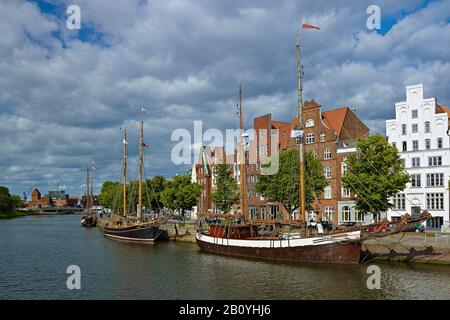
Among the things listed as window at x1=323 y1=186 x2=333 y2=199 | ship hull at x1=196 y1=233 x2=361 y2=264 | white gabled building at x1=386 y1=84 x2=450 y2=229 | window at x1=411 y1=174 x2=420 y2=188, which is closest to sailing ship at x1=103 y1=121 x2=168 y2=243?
ship hull at x1=196 y1=233 x2=361 y2=264

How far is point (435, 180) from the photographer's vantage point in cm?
6284

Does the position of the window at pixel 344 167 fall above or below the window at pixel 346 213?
above

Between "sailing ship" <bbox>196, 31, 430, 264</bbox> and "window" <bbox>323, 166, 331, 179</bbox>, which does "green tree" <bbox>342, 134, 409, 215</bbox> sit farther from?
"window" <bbox>323, 166, 331, 179</bbox>

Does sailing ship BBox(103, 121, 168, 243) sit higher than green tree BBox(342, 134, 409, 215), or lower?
lower

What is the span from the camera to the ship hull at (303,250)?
39.5 m

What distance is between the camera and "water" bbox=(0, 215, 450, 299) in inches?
1196

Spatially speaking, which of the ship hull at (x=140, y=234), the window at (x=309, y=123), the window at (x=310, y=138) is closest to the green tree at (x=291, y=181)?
the window at (x=310, y=138)

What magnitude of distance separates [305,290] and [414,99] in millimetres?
44304

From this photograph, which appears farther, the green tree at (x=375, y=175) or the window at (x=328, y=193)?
the window at (x=328, y=193)

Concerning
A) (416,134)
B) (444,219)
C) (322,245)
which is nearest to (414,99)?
(416,134)

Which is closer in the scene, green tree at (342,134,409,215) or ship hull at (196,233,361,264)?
ship hull at (196,233,361,264)

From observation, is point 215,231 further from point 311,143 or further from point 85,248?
point 311,143

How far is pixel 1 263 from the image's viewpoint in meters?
46.1

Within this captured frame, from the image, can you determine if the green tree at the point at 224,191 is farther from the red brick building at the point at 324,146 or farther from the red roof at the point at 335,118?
the red roof at the point at 335,118
